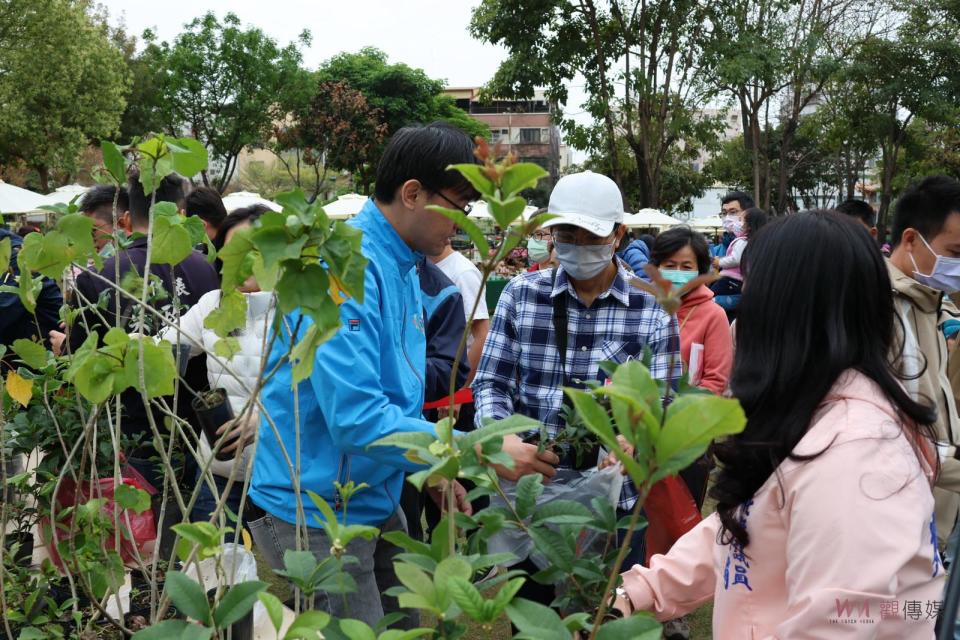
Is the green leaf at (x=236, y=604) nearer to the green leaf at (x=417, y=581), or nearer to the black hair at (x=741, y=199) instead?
the green leaf at (x=417, y=581)

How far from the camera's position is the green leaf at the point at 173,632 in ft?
3.32

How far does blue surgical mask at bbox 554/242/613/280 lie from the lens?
279 cm

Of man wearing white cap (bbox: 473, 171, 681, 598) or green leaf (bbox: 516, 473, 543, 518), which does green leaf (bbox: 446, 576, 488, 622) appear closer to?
green leaf (bbox: 516, 473, 543, 518)

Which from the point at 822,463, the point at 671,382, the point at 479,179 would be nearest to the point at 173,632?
the point at 479,179

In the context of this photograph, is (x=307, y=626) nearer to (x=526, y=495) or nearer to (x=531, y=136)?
(x=526, y=495)

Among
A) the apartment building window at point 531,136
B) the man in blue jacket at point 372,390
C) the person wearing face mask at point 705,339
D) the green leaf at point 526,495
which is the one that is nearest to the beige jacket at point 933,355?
the person wearing face mask at point 705,339

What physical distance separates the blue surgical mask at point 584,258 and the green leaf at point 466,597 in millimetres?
1940

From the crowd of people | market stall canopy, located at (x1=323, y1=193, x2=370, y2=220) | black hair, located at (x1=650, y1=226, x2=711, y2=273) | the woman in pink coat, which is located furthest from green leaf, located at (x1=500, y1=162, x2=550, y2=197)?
market stall canopy, located at (x1=323, y1=193, x2=370, y2=220)

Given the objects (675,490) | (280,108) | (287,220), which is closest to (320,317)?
(287,220)

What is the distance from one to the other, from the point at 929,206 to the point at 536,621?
2.73 m

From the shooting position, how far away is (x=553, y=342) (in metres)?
2.81

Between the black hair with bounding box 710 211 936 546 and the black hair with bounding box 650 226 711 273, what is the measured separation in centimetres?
318

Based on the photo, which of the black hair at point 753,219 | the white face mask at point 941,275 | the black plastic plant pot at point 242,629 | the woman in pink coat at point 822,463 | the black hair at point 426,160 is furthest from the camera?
the black hair at point 753,219

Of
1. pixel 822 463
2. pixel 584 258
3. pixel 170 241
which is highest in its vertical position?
pixel 170 241
